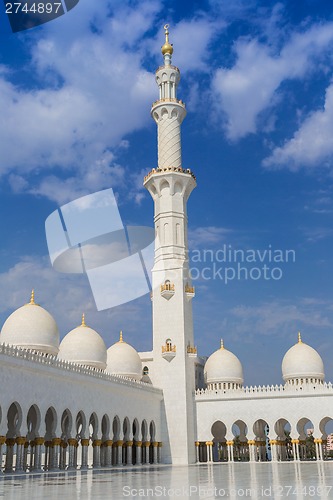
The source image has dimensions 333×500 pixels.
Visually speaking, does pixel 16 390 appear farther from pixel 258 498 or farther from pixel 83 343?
pixel 258 498

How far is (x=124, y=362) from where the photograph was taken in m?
31.8

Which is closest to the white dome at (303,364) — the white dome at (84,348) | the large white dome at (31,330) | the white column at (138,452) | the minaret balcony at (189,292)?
the minaret balcony at (189,292)

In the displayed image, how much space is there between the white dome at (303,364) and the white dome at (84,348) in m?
10.8

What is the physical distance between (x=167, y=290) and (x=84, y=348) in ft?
19.5

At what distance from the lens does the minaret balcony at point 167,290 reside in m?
31.6

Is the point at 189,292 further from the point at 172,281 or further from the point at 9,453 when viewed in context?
the point at 9,453

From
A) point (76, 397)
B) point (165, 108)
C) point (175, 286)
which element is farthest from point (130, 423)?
point (165, 108)

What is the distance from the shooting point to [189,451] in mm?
30188

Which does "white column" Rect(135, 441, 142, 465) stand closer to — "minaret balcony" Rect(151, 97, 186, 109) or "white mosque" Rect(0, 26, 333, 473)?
"white mosque" Rect(0, 26, 333, 473)

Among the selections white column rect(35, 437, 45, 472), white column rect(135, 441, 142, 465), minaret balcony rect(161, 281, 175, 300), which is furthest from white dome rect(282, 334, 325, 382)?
white column rect(35, 437, 45, 472)

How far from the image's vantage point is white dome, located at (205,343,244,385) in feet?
111

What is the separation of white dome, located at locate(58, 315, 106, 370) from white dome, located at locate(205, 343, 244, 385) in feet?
26.4

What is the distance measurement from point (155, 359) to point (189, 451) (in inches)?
196

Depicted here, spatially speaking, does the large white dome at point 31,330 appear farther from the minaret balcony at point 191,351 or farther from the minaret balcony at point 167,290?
the minaret balcony at point 191,351
